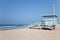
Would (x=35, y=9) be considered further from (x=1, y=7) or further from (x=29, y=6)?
(x=1, y=7)

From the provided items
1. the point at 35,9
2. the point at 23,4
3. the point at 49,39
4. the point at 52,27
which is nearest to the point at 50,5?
the point at 35,9

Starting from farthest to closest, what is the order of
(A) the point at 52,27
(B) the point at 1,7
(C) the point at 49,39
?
(A) the point at 52,27
(B) the point at 1,7
(C) the point at 49,39

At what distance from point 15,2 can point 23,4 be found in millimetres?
196

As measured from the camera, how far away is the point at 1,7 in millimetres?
3021

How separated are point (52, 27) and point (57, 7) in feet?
3.64

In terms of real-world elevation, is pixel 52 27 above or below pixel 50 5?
below

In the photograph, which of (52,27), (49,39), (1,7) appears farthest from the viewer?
(52,27)

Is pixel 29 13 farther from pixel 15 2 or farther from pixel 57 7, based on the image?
pixel 57 7

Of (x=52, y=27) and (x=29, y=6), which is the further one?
(x=52, y=27)

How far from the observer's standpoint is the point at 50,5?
3213 mm

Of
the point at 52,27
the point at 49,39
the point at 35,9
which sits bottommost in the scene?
the point at 49,39

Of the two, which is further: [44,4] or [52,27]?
[52,27]

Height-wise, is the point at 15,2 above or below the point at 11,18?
above

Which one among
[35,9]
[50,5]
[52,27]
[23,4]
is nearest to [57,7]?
[50,5]
